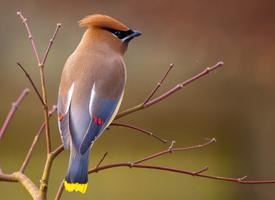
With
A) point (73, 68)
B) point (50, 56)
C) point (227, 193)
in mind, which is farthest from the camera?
point (227, 193)

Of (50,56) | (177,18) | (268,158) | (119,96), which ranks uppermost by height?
(177,18)

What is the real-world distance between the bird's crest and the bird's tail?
0.48 metres

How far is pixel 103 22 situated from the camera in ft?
8.30

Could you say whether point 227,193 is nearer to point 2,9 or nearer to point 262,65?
point 262,65

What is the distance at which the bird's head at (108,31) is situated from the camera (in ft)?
8.29

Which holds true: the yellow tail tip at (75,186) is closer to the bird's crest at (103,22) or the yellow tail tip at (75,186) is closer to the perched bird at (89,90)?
the perched bird at (89,90)

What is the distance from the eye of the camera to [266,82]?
4.58m

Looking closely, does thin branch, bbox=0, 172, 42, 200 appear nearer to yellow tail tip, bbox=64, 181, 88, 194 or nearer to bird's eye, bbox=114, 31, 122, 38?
yellow tail tip, bbox=64, 181, 88, 194

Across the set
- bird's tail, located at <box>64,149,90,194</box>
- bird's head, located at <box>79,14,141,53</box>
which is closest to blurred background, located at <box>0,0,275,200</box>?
bird's head, located at <box>79,14,141,53</box>

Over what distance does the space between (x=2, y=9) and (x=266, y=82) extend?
4.74 feet

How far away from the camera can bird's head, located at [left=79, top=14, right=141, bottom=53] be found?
2.53 metres

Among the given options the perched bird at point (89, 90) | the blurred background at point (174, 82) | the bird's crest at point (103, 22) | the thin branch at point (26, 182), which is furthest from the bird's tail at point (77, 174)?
the blurred background at point (174, 82)

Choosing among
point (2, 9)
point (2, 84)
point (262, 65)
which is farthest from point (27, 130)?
point (262, 65)

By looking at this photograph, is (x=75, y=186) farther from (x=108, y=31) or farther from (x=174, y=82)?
(x=174, y=82)
